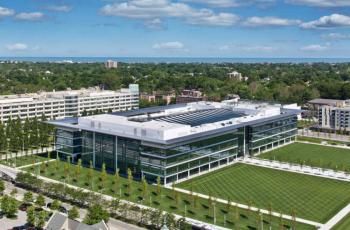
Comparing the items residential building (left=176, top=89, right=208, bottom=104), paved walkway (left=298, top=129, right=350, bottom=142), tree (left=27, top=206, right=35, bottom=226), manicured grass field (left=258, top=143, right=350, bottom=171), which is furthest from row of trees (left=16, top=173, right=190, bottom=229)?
residential building (left=176, top=89, right=208, bottom=104)

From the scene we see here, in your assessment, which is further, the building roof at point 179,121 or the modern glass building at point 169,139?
the building roof at point 179,121

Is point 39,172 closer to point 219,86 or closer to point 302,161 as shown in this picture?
point 302,161

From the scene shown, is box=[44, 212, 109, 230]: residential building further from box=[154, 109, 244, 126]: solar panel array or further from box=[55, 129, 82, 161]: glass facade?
box=[154, 109, 244, 126]: solar panel array

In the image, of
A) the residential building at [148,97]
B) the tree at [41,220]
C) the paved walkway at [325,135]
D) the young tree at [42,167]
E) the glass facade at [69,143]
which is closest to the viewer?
the tree at [41,220]

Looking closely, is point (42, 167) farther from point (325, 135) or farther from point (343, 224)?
point (325, 135)

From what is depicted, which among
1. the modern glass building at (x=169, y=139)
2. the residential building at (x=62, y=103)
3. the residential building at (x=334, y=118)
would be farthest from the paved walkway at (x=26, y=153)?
the residential building at (x=334, y=118)

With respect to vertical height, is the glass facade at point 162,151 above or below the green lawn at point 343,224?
above

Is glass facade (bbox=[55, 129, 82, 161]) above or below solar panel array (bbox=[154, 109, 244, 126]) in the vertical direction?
below

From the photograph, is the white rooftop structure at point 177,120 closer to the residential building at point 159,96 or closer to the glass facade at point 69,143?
the glass facade at point 69,143
